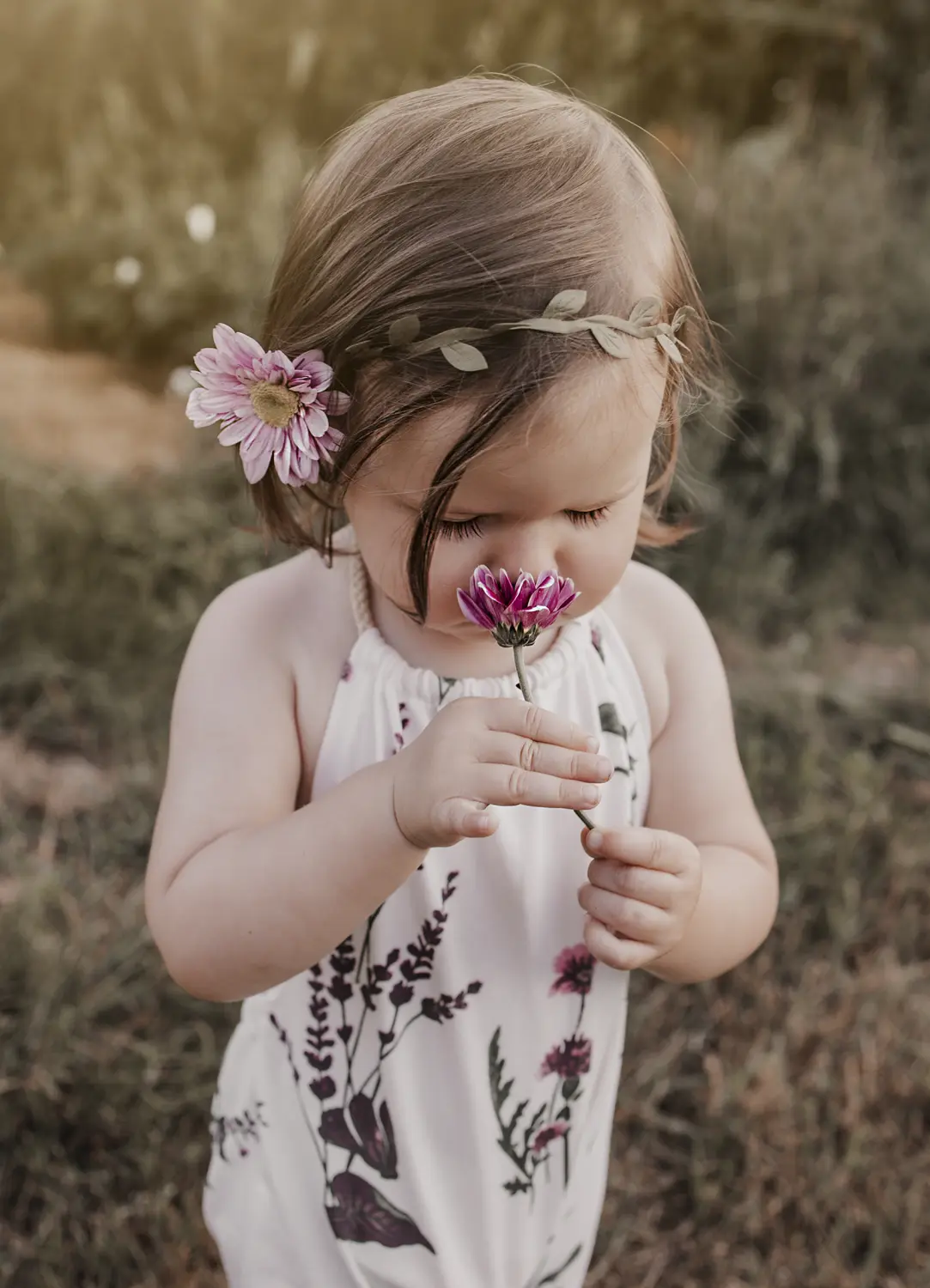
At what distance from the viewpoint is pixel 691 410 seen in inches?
50.7

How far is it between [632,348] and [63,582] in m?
1.94

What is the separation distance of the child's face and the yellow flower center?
0.26 feet

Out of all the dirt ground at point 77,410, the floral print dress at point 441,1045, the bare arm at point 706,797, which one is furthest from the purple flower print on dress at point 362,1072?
the dirt ground at point 77,410

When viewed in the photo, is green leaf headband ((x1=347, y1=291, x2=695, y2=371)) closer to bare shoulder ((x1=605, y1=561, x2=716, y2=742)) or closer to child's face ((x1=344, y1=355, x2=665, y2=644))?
child's face ((x1=344, y1=355, x2=665, y2=644))

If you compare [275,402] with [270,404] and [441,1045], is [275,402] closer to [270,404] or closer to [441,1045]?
[270,404]

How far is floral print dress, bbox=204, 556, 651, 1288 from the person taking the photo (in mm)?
1287

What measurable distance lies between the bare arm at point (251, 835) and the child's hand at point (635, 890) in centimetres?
17

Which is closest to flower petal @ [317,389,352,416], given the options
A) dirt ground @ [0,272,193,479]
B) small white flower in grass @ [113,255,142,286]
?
dirt ground @ [0,272,193,479]

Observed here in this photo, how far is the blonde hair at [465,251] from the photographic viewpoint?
3.30ft

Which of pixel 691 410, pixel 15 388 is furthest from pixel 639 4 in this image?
pixel 691 410

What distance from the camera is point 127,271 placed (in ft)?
10.1

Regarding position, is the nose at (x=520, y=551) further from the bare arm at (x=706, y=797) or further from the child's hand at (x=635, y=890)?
the bare arm at (x=706, y=797)

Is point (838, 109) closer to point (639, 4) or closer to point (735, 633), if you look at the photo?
point (639, 4)

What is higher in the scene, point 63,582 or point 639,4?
point 639,4
